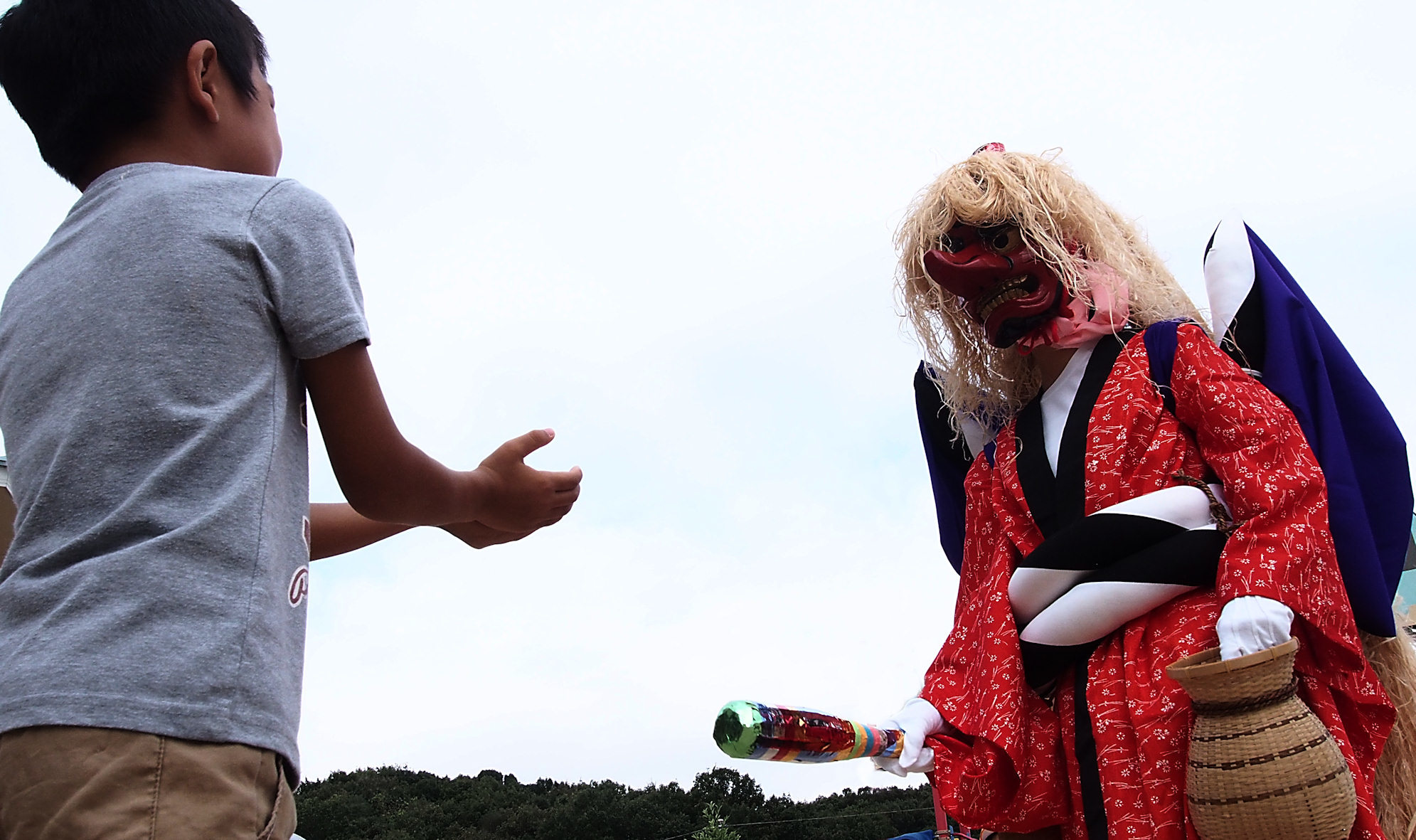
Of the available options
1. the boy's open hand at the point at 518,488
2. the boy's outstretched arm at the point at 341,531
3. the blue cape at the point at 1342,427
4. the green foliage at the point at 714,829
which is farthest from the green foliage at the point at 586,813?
the boy's open hand at the point at 518,488

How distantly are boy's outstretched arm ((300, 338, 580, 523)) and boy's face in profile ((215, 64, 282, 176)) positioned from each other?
1.11 ft

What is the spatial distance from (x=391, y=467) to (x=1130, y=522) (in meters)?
1.56

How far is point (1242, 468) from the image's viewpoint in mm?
2246

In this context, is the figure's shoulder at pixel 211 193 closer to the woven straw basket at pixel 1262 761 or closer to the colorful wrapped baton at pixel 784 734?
the colorful wrapped baton at pixel 784 734

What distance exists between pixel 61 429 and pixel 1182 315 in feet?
7.80

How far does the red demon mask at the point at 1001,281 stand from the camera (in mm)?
2617

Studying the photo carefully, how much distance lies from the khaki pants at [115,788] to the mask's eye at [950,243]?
208 cm

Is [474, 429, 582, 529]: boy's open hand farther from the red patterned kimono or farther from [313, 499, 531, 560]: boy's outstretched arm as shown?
the red patterned kimono

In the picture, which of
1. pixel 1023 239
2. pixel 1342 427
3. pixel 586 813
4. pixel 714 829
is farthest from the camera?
pixel 586 813

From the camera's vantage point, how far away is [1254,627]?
204 cm

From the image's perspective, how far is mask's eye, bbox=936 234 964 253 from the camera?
2.73m

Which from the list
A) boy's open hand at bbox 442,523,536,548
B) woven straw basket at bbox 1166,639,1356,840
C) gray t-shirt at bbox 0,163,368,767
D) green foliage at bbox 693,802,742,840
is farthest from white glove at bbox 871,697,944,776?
green foliage at bbox 693,802,742,840

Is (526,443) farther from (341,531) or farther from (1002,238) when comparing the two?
(1002,238)

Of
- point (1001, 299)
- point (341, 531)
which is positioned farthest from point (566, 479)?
point (1001, 299)
